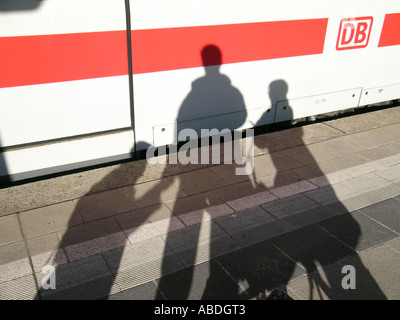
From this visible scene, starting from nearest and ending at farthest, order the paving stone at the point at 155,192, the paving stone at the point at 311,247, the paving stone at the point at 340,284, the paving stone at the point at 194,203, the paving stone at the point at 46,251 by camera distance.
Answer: the paving stone at the point at 340,284 → the paving stone at the point at 46,251 → the paving stone at the point at 311,247 → the paving stone at the point at 194,203 → the paving stone at the point at 155,192

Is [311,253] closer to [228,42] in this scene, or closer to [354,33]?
[228,42]

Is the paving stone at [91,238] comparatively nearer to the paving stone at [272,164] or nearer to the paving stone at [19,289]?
the paving stone at [19,289]

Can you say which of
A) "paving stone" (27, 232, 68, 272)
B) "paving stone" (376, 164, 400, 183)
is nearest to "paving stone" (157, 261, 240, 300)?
"paving stone" (27, 232, 68, 272)

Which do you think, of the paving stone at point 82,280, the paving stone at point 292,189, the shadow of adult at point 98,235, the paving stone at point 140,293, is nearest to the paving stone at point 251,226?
the paving stone at point 292,189

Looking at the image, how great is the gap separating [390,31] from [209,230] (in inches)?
187

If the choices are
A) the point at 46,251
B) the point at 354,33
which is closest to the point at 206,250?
the point at 46,251

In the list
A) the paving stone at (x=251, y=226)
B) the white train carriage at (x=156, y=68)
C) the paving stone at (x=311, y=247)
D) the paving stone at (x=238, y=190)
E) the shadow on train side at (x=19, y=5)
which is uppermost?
the shadow on train side at (x=19, y=5)

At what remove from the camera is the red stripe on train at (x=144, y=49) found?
3.67 meters

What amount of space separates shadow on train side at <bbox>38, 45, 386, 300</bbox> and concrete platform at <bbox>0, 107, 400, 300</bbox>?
0.03ft

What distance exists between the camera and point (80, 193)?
4.25 meters

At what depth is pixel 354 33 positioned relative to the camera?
18.7 feet

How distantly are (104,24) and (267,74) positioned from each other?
2.35 metres

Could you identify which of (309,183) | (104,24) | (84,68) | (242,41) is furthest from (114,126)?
(309,183)

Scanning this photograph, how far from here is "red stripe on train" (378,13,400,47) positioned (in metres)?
5.96
